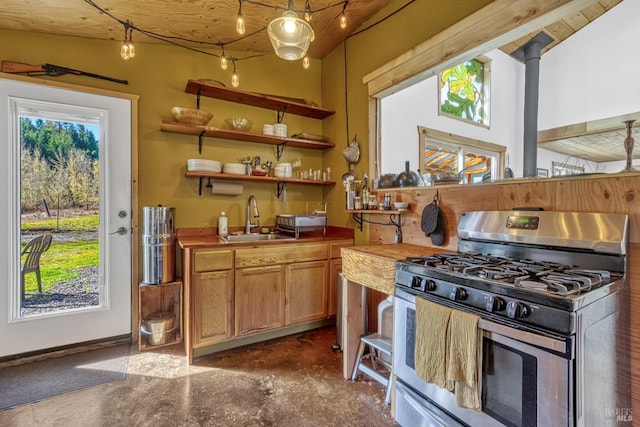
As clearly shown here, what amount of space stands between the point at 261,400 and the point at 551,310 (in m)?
1.64

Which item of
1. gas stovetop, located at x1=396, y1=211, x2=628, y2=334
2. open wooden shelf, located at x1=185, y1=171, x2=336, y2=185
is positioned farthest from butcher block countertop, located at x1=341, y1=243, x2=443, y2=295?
open wooden shelf, located at x1=185, y1=171, x2=336, y2=185

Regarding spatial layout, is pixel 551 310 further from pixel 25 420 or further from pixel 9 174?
pixel 9 174

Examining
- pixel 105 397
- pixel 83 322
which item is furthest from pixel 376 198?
pixel 83 322

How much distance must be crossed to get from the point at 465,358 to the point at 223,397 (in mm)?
1481

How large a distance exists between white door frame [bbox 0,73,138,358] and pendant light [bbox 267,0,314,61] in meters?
1.63

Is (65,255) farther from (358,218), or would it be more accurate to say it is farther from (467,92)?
(467,92)

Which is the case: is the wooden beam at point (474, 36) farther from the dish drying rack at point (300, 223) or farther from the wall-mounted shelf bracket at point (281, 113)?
the dish drying rack at point (300, 223)

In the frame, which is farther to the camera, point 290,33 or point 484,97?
point 484,97

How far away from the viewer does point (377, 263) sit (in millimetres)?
1753

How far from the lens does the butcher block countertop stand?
1.67 metres

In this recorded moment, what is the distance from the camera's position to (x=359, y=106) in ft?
9.37

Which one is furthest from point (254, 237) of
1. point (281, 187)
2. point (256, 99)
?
point (256, 99)

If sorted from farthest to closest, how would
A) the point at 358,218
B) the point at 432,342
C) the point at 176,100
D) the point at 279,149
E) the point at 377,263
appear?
the point at 279,149 < the point at 358,218 < the point at 176,100 < the point at 377,263 < the point at 432,342

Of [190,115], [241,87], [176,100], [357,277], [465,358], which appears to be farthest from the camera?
[241,87]
